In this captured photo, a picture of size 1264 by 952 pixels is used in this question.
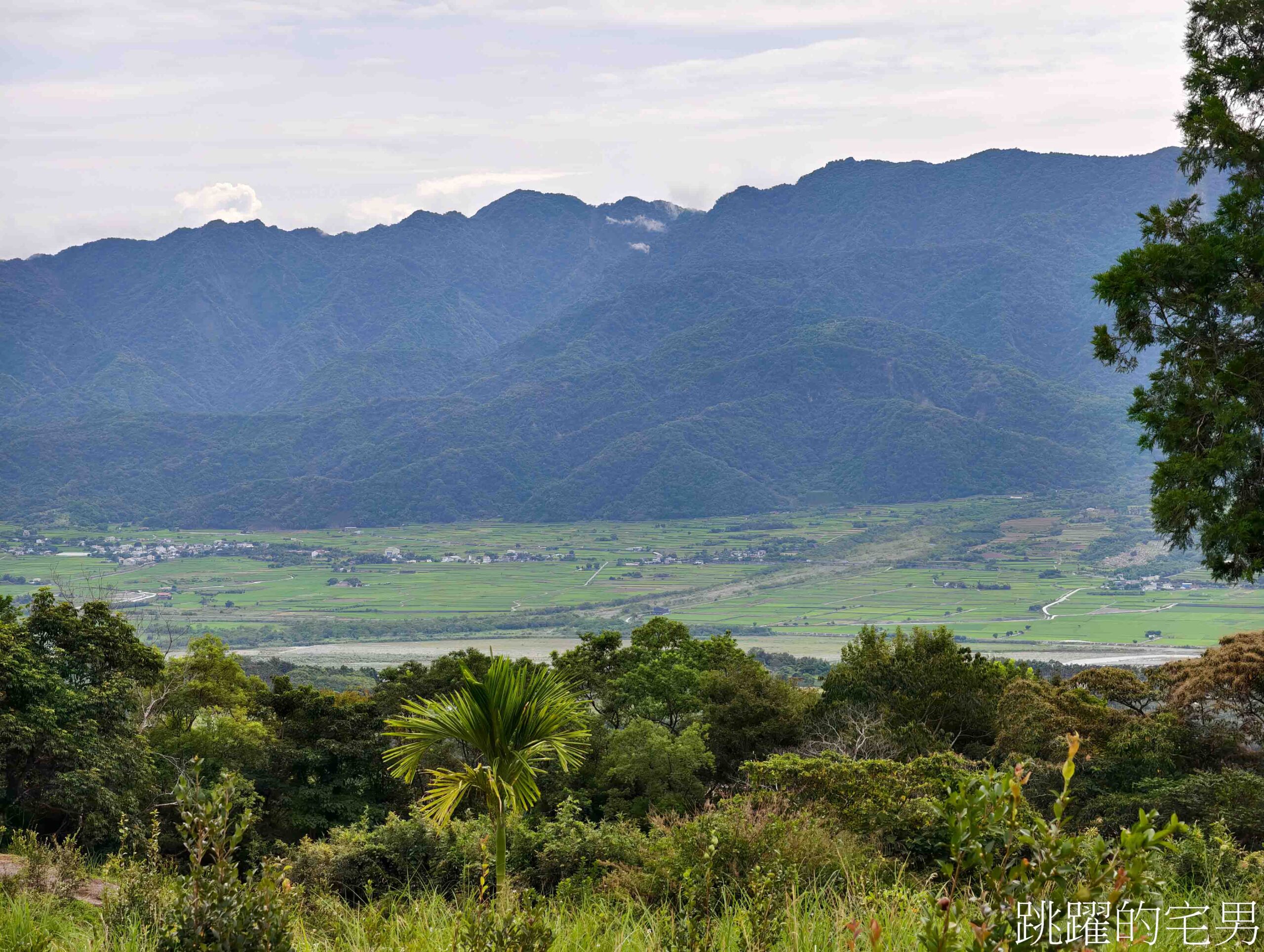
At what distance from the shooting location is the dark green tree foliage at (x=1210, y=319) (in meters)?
11.7

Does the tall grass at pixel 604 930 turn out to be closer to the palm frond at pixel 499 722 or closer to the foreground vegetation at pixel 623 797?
the foreground vegetation at pixel 623 797

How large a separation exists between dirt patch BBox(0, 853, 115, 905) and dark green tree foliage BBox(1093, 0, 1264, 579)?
38.2ft

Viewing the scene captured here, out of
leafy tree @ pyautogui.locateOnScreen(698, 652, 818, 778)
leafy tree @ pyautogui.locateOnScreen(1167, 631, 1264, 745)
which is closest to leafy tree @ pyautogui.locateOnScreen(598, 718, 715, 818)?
leafy tree @ pyautogui.locateOnScreen(698, 652, 818, 778)

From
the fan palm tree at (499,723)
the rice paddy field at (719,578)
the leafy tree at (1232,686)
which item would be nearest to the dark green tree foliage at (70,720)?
the fan palm tree at (499,723)

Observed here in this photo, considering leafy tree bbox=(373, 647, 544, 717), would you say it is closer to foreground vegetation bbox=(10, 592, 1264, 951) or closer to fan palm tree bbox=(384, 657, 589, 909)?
foreground vegetation bbox=(10, 592, 1264, 951)

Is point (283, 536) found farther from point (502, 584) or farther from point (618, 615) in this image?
point (618, 615)

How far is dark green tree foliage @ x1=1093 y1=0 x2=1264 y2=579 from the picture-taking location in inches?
461

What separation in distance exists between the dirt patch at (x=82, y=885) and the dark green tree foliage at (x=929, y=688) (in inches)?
609

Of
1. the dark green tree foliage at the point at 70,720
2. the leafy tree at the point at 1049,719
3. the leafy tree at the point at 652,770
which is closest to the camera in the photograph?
the leafy tree at the point at 1049,719

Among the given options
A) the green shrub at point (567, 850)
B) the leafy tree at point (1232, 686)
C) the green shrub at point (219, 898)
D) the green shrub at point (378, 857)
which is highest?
the green shrub at point (219, 898)

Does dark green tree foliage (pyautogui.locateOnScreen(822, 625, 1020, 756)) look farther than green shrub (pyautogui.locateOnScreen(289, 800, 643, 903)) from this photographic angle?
Yes

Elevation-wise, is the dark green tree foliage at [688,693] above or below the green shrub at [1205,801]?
below

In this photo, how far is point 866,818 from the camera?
567 inches

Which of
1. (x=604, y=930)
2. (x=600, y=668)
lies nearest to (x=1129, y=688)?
(x=600, y=668)
